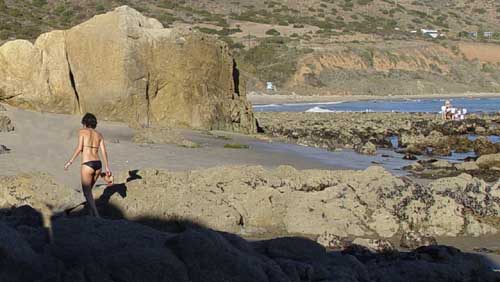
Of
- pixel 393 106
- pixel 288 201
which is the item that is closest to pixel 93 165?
pixel 288 201

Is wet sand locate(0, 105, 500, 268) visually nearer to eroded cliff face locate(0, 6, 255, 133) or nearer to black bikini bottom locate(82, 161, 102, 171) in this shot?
eroded cliff face locate(0, 6, 255, 133)

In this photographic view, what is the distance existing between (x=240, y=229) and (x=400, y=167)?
9481mm

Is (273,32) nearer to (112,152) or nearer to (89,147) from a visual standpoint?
(112,152)

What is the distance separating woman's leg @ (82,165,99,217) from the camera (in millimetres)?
9539

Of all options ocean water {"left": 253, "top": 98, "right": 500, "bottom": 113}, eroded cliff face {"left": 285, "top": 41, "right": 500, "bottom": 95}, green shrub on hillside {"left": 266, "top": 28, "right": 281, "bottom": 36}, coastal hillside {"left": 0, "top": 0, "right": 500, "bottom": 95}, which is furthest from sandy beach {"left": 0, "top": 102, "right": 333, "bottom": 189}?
green shrub on hillside {"left": 266, "top": 28, "right": 281, "bottom": 36}

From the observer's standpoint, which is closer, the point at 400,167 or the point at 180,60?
the point at 400,167

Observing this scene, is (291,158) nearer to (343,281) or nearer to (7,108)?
(7,108)

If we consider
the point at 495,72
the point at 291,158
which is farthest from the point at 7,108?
the point at 495,72

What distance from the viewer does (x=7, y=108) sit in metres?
19.7

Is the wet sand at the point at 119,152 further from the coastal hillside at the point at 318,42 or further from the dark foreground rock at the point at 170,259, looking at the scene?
the coastal hillside at the point at 318,42

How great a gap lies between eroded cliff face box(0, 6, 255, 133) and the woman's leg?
10983 mm

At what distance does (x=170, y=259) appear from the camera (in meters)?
5.67

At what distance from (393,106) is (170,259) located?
56.2m

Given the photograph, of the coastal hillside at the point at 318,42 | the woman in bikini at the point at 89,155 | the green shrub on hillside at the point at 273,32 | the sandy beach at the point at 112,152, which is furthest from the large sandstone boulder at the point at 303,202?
the green shrub on hillside at the point at 273,32
